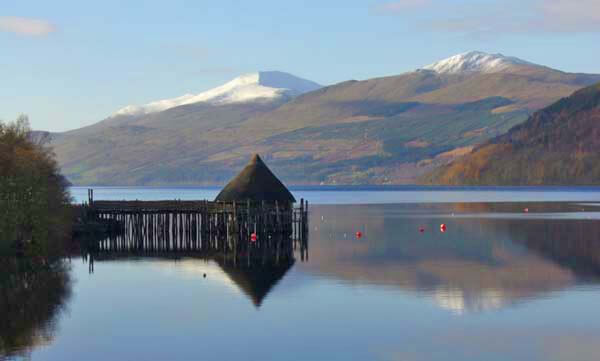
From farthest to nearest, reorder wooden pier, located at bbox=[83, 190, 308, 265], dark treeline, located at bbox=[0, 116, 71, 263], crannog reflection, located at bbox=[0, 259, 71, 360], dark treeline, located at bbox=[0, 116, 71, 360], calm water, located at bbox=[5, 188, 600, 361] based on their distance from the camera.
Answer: wooden pier, located at bbox=[83, 190, 308, 265], dark treeline, located at bbox=[0, 116, 71, 263], dark treeline, located at bbox=[0, 116, 71, 360], crannog reflection, located at bbox=[0, 259, 71, 360], calm water, located at bbox=[5, 188, 600, 361]

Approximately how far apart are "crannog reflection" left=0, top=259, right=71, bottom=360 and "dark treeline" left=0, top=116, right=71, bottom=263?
2353 mm

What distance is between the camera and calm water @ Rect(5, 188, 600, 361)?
97.6 feet

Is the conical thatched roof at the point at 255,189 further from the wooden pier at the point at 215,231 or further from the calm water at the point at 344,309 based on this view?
the calm water at the point at 344,309

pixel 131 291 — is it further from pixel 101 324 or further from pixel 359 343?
pixel 359 343

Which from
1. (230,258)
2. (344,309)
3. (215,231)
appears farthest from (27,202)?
(215,231)

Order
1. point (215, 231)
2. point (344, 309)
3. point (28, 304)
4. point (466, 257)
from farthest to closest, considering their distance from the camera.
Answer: point (215, 231)
point (466, 257)
point (28, 304)
point (344, 309)

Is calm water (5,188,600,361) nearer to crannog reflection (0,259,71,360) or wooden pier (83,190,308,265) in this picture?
crannog reflection (0,259,71,360)

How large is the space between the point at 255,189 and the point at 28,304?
3969 centimetres

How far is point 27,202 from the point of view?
55.2 metres

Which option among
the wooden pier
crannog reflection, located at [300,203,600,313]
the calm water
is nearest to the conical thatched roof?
the wooden pier

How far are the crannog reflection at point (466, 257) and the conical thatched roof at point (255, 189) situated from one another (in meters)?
4.92

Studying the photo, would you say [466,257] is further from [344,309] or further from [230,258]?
[344,309]

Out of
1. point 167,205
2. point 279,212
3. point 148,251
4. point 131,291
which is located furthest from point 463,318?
point 167,205

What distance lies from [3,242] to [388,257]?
22.9m
